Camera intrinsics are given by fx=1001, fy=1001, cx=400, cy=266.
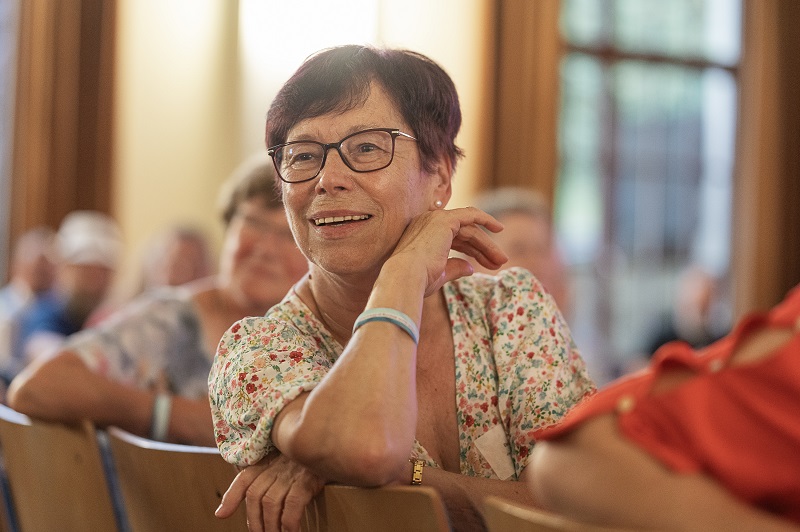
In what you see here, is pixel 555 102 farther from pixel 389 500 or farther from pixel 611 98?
pixel 389 500

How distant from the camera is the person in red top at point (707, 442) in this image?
973 millimetres

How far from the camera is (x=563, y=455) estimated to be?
3.56 ft

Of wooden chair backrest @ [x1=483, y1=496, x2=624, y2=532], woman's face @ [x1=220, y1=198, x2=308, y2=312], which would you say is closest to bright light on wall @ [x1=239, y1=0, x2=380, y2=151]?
woman's face @ [x1=220, y1=198, x2=308, y2=312]

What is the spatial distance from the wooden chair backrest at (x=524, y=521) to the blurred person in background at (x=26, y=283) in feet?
16.7

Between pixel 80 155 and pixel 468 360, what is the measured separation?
5.87 meters

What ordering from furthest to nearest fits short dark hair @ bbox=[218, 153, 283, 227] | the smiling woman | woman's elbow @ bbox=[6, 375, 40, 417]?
short dark hair @ bbox=[218, 153, 283, 227] < woman's elbow @ bbox=[6, 375, 40, 417] < the smiling woman

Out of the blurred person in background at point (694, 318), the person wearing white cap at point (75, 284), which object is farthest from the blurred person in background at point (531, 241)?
the blurred person in background at point (694, 318)

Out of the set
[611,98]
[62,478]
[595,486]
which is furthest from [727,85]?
[595,486]

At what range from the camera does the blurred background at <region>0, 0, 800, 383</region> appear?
23.6 feet

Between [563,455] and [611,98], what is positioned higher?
[611,98]

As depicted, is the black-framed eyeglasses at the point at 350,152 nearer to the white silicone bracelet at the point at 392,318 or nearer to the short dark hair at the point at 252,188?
the white silicone bracelet at the point at 392,318

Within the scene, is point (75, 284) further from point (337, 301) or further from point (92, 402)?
point (337, 301)

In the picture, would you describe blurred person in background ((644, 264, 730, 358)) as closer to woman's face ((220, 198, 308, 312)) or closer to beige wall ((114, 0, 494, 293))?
beige wall ((114, 0, 494, 293))

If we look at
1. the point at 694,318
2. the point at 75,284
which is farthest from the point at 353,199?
the point at 694,318
